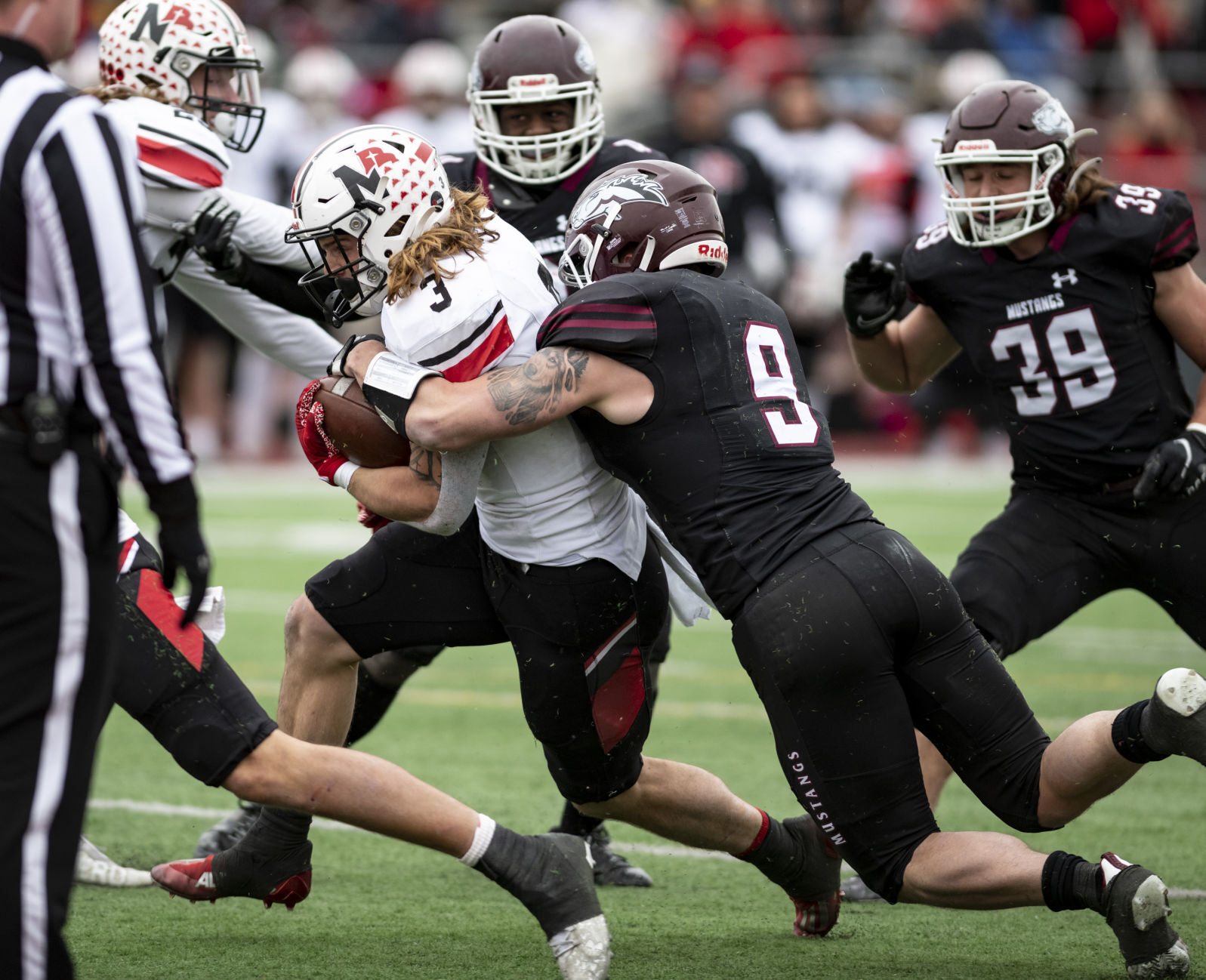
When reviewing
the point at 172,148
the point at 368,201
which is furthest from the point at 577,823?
the point at 172,148

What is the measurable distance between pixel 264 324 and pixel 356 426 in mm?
1105

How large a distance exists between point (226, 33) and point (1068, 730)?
2.55m

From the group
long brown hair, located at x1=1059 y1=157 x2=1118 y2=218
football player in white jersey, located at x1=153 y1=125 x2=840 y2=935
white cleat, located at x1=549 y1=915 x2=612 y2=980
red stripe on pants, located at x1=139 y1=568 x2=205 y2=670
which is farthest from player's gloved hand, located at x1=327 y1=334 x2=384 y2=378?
long brown hair, located at x1=1059 y1=157 x2=1118 y2=218

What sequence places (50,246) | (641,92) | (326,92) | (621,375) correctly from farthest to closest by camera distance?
(641,92)
(326,92)
(621,375)
(50,246)

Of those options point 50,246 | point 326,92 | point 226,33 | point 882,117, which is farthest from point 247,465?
point 50,246

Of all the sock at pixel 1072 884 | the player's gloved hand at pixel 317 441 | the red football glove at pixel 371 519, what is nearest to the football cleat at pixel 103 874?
the red football glove at pixel 371 519

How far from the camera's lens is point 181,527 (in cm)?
237

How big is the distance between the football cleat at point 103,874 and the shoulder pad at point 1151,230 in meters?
2.78

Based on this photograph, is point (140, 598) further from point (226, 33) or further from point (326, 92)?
point (326, 92)

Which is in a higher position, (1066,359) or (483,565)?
(1066,359)

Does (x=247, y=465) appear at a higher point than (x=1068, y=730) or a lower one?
lower

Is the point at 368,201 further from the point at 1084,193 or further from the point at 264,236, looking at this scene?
the point at 1084,193

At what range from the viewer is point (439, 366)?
310 cm

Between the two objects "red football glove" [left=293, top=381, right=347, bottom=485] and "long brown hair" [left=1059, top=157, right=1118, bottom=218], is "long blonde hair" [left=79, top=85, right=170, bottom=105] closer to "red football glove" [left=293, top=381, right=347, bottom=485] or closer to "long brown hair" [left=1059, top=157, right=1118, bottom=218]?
"red football glove" [left=293, top=381, right=347, bottom=485]
